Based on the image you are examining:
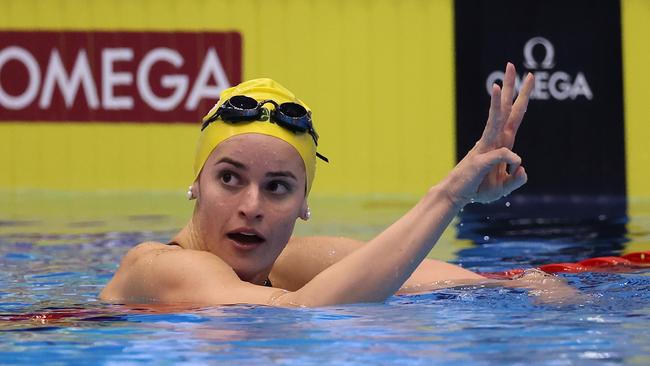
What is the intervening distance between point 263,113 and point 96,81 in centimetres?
581

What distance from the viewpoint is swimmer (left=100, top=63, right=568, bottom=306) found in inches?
118

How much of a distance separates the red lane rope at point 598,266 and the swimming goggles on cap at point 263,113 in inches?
49.6

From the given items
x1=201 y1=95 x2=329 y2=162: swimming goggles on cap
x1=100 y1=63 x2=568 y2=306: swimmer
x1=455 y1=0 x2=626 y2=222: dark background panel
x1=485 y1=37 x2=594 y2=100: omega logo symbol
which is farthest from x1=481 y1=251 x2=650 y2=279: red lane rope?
x1=485 y1=37 x2=594 y2=100: omega logo symbol

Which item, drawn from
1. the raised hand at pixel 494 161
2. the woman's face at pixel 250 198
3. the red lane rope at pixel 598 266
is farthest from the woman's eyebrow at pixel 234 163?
the red lane rope at pixel 598 266

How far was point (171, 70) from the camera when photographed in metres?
9.09

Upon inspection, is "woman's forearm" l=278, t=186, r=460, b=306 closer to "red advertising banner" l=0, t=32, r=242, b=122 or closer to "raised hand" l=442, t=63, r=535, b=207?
"raised hand" l=442, t=63, r=535, b=207

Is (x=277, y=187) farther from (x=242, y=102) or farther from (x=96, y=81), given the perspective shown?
(x=96, y=81)

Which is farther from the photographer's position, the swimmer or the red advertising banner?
the red advertising banner

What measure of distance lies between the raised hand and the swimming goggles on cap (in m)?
0.60

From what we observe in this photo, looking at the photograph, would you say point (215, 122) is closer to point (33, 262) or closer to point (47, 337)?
point (47, 337)

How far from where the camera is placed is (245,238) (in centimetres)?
341

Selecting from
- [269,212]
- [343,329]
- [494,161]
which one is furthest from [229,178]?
[494,161]

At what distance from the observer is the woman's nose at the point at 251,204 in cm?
328

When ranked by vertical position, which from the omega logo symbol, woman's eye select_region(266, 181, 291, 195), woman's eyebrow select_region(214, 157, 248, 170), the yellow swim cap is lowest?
woman's eye select_region(266, 181, 291, 195)
